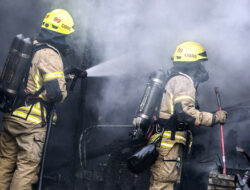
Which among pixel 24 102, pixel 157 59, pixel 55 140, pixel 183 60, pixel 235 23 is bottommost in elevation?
pixel 55 140

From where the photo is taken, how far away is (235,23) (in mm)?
5461

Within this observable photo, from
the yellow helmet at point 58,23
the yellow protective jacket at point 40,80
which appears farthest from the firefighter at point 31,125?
the yellow helmet at point 58,23

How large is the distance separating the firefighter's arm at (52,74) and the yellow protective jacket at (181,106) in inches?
50.3

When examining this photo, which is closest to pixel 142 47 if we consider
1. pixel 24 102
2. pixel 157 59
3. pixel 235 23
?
pixel 157 59

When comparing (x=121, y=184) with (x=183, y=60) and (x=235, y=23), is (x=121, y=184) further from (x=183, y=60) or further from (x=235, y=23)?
(x=235, y=23)

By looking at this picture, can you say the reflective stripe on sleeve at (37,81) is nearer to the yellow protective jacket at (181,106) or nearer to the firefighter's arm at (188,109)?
the yellow protective jacket at (181,106)

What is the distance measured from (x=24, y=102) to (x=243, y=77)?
3.66 m

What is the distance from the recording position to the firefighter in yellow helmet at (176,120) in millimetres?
3795

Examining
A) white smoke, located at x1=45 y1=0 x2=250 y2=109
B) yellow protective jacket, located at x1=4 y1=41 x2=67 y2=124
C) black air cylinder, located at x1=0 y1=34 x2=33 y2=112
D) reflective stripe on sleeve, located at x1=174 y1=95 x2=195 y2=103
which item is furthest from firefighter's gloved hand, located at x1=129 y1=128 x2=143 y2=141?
white smoke, located at x1=45 y1=0 x2=250 y2=109

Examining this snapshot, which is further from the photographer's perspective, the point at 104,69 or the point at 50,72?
the point at 104,69

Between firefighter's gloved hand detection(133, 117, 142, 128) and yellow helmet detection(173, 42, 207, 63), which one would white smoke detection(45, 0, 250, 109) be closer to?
yellow helmet detection(173, 42, 207, 63)

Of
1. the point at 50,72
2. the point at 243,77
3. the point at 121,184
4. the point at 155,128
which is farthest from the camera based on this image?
the point at 243,77

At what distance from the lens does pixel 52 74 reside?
12.4 ft

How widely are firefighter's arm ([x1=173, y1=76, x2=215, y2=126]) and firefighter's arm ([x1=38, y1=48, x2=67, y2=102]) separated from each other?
1.37 m
